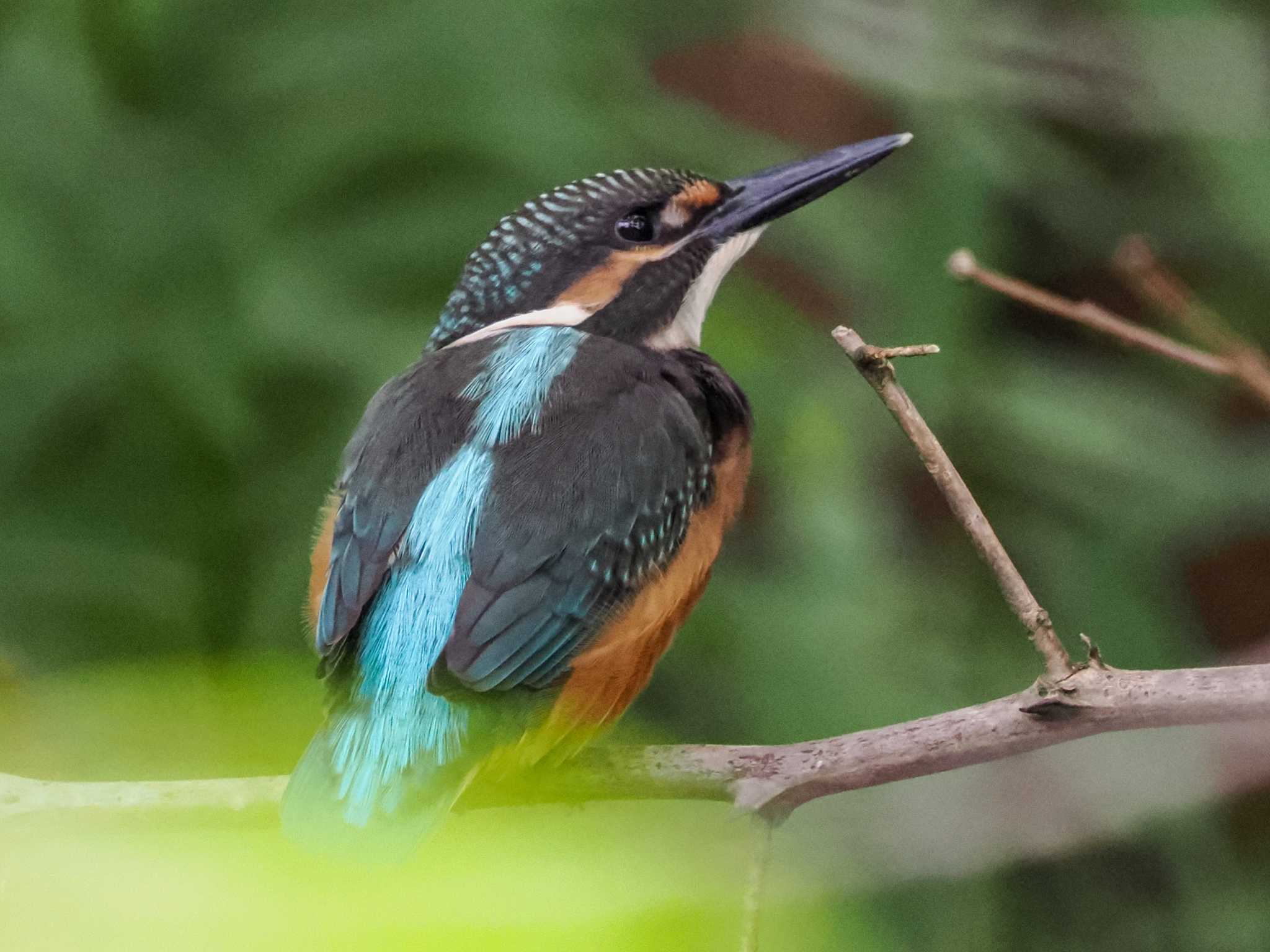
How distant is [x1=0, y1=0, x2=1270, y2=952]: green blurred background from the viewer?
7.66 ft

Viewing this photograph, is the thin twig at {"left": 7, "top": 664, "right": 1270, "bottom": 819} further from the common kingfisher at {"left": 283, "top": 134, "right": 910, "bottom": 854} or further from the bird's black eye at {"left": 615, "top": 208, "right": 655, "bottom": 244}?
the bird's black eye at {"left": 615, "top": 208, "right": 655, "bottom": 244}

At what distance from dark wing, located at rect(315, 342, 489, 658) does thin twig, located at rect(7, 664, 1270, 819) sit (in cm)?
22

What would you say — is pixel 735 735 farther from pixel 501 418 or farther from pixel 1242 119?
pixel 1242 119

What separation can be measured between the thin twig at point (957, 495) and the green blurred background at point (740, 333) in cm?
48

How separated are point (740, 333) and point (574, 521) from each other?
3.13ft

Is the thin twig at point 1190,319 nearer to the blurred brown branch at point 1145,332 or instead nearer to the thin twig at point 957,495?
the blurred brown branch at point 1145,332

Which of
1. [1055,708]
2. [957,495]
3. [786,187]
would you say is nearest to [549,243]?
[786,187]

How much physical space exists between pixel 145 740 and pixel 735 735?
168 cm

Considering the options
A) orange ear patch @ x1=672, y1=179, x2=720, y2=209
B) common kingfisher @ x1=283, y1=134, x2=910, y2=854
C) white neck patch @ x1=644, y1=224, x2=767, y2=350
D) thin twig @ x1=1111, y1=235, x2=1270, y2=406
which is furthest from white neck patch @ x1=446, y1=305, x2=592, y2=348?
thin twig @ x1=1111, y1=235, x2=1270, y2=406

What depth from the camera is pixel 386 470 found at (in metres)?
1.76

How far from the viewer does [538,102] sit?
8.07ft

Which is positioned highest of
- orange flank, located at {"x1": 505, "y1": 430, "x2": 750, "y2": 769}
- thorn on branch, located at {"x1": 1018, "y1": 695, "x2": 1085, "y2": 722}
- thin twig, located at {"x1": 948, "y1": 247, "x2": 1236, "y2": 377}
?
thin twig, located at {"x1": 948, "y1": 247, "x2": 1236, "y2": 377}

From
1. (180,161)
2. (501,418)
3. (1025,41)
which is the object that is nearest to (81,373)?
(180,161)

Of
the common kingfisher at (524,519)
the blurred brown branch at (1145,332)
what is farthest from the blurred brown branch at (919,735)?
the blurred brown branch at (1145,332)
